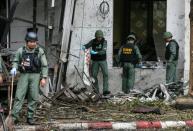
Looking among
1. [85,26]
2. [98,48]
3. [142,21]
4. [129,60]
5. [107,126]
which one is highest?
[142,21]

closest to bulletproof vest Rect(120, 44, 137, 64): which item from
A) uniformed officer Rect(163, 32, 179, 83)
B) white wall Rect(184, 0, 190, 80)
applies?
uniformed officer Rect(163, 32, 179, 83)

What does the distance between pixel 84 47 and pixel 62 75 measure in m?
1.05

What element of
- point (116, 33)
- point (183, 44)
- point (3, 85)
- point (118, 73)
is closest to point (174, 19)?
point (183, 44)

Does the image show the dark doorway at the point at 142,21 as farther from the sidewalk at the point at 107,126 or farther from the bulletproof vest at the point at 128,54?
the sidewalk at the point at 107,126

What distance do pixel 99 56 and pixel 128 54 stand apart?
86cm

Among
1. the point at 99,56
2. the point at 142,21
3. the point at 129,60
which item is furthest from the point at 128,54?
the point at 142,21

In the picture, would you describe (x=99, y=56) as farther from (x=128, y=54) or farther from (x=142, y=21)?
(x=142, y=21)

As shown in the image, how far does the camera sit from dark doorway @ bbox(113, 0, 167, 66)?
19705 millimetres

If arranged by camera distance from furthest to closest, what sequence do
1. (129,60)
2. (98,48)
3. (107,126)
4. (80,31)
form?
(80,31), (129,60), (98,48), (107,126)

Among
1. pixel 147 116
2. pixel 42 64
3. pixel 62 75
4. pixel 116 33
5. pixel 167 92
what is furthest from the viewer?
pixel 116 33

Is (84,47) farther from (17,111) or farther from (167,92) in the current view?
(17,111)

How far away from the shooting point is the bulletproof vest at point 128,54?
16.7 metres

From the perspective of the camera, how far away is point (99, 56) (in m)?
16.7

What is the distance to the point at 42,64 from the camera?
1181cm
